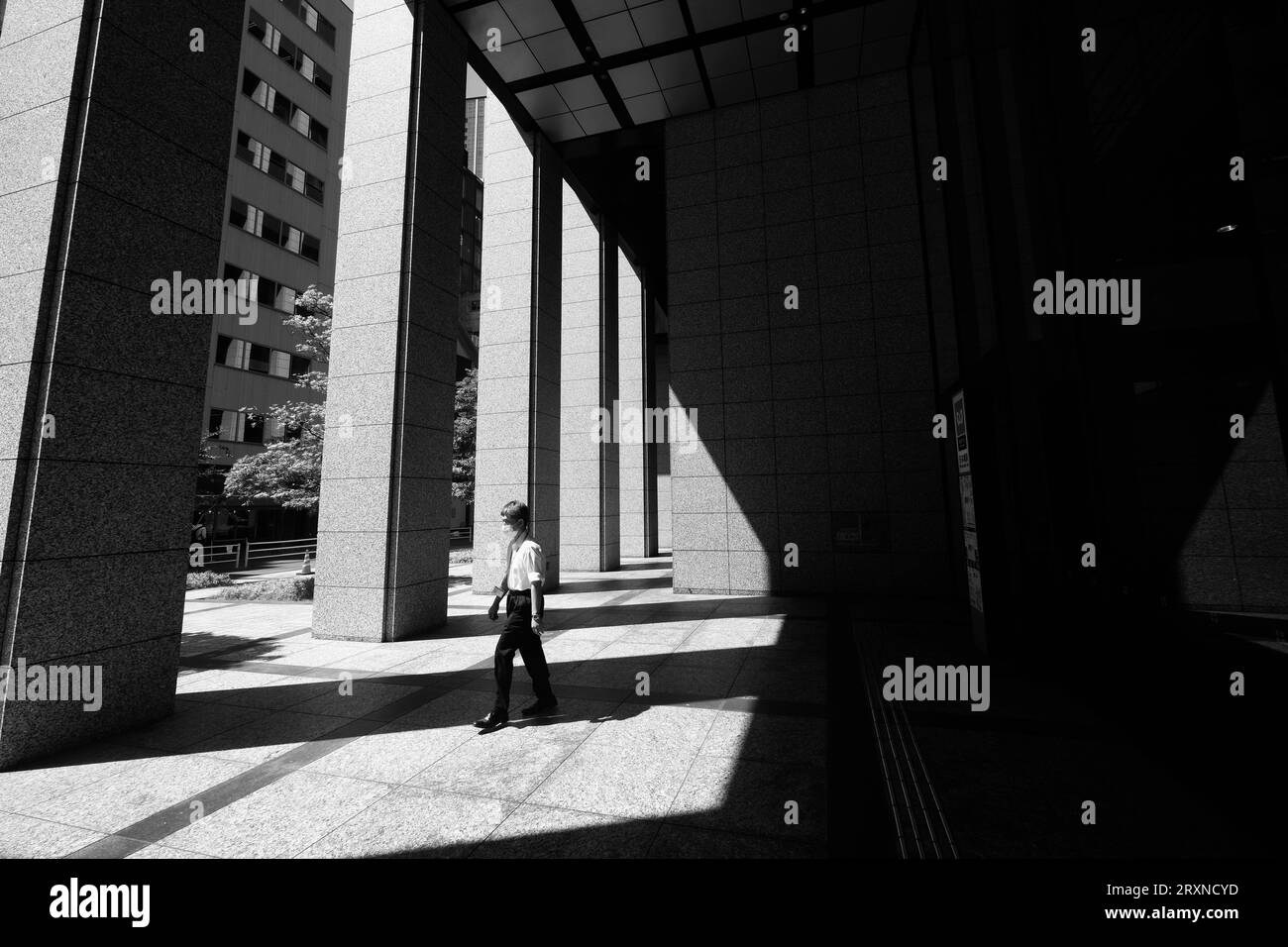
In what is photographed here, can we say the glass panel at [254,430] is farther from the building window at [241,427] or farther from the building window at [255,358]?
the building window at [255,358]

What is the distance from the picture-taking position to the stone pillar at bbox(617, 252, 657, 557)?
2116 centimetres

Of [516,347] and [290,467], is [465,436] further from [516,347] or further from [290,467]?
[516,347]

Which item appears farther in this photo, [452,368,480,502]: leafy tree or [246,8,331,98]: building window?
[246,8,331,98]: building window

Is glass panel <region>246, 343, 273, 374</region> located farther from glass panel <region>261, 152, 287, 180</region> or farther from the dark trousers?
the dark trousers

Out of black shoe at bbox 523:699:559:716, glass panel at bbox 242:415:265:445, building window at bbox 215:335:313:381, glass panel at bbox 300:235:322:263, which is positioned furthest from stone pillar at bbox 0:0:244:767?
glass panel at bbox 300:235:322:263

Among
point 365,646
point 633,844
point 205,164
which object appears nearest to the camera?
point 633,844

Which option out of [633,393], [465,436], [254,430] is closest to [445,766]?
[633,393]

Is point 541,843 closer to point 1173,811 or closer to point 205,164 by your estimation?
point 1173,811

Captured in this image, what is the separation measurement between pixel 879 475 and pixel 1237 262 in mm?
6467

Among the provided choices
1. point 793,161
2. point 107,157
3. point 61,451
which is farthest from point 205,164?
point 793,161

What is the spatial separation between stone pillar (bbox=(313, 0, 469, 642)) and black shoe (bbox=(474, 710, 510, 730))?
427cm

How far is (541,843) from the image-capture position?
10.6ft

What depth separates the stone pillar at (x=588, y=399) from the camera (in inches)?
675

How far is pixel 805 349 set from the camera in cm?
1212
